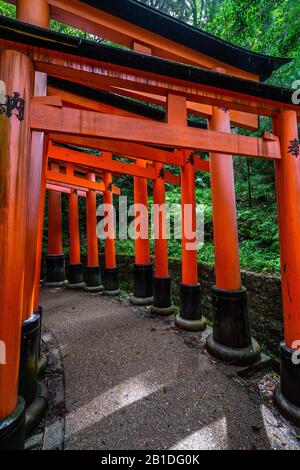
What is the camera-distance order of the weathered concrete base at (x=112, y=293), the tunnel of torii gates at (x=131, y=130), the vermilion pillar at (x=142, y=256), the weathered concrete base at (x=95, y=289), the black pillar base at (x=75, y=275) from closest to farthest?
1. the tunnel of torii gates at (x=131, y=130)
2. the vermilion pillar at (x=142, y=256)
3. the weathered concrete base at (x=112, y=293)
4. the weathered concrete base at (x=95, y=289)
5. the black pillar base at (x=75, y=275)

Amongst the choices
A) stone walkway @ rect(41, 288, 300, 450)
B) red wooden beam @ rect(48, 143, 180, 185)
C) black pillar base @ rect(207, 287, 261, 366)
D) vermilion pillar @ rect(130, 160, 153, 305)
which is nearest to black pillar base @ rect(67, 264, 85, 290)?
vermilion pillar @ rect(130, 160, 153, 305)

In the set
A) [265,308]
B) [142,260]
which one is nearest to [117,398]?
[265,308]

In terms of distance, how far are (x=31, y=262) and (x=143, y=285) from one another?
4657 mm

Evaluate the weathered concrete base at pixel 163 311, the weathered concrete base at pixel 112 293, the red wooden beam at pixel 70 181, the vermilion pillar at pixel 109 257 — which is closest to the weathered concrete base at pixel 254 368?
the weathered concrete base at pixel 163 311

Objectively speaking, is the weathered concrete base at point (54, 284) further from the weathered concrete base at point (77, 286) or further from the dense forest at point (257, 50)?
the dense forest at point (257, 50)

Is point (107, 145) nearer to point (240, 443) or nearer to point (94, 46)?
point (94, 46)

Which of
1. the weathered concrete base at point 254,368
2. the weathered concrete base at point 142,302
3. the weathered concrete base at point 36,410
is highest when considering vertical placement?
the weathered concrete base at point 142,302

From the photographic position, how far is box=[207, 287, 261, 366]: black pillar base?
3.92m

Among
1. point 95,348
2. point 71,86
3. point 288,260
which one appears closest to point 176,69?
point 288,260

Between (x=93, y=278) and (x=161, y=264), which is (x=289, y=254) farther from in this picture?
(x=93, y=278)

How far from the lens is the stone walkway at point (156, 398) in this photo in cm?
244

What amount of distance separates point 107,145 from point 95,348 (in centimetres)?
402

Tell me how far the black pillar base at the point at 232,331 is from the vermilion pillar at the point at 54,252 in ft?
26.7

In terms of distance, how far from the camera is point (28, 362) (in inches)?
107
